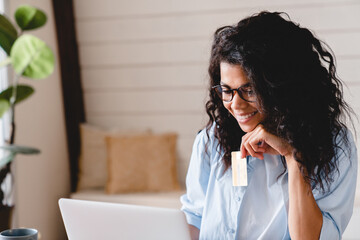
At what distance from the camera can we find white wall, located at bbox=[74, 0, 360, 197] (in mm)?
2809

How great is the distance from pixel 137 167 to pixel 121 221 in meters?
1.81

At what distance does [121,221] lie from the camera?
1224 millimetres

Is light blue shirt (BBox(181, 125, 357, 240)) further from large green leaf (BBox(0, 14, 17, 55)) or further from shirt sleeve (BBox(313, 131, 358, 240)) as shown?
large green leaf (BBox(0, 14, 17, 55))

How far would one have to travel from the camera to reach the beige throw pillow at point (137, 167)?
302 cm

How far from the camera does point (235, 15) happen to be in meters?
2.89

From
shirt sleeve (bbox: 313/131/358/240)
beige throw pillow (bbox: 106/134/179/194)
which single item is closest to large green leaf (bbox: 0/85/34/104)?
beige throw pillow (bbox: 106/134/179/194)

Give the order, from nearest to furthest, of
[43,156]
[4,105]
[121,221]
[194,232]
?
1. [121,221]
2. [194,232]
3. [4,105]
4. [43,156]

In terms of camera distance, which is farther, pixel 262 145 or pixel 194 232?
pixel 194 232

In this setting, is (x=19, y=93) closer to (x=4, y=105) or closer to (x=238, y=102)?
(x=4, y=105)

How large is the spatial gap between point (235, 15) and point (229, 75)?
5.09ft


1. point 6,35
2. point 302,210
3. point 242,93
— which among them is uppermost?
point 6,35

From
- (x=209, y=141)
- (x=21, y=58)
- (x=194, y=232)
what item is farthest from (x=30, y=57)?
(x=194, y=232)

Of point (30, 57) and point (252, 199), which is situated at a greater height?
point (30, 57)

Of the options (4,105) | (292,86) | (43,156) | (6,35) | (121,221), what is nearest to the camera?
(121,221)
